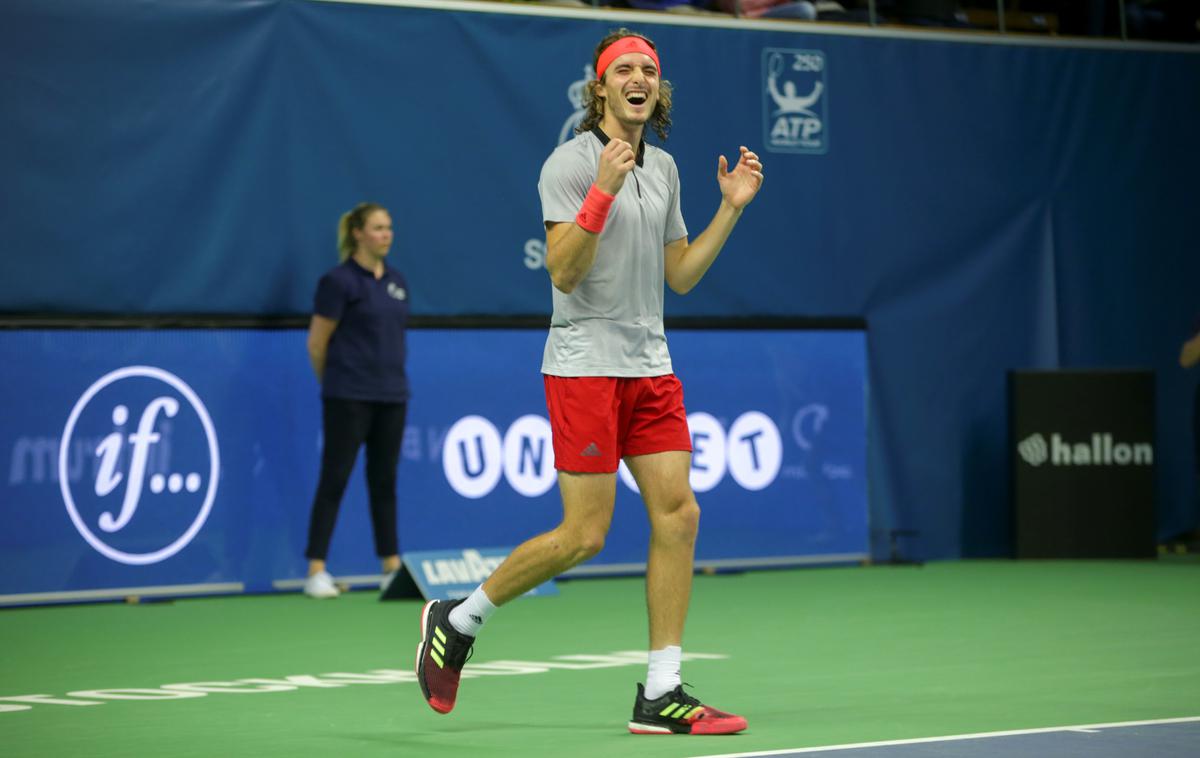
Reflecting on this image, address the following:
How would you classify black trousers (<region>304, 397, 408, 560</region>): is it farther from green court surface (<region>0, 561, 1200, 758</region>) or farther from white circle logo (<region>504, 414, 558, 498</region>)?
white circle logo (<region>504, 414, 558, 498</region>)

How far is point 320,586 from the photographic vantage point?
10.4 metres

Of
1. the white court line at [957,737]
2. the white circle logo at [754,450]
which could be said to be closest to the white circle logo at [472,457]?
the white circle logo at [754,450]

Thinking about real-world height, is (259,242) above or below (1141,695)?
above

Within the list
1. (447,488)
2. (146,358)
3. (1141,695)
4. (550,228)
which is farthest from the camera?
(447,488)

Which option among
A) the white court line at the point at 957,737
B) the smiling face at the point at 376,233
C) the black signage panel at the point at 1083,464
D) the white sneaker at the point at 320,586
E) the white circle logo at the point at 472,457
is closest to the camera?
the white court line at the point at 957,737

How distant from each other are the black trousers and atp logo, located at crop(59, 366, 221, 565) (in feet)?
2.18

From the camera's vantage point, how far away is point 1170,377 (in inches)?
528

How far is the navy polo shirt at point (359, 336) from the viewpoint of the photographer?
10.3m

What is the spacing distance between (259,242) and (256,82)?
928 mm

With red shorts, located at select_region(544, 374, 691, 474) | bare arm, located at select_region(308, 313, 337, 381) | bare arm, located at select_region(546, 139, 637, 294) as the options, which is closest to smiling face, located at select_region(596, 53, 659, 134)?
bare arm, located at select_region(546, 139, 637, 294)

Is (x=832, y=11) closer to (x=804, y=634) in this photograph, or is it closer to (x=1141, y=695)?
(x=804, y=634)

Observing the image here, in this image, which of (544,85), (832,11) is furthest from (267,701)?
(832,11)

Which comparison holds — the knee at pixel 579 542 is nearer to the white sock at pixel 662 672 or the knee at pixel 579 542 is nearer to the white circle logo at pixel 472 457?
the white sock at pixel 662 672

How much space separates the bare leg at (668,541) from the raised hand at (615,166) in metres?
0.86
